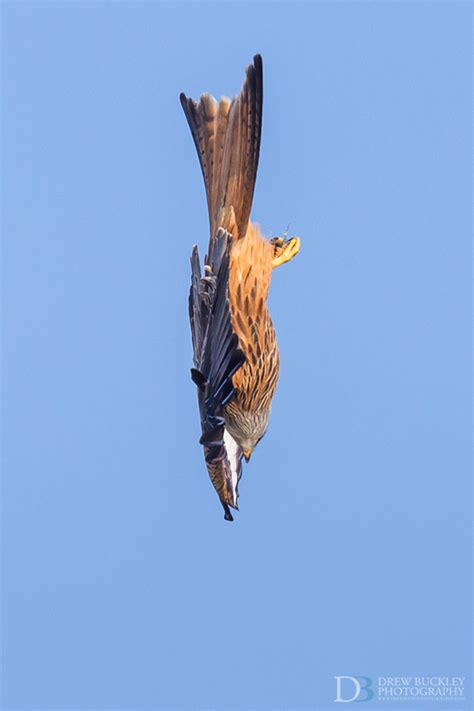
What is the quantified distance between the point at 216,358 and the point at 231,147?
0.80m

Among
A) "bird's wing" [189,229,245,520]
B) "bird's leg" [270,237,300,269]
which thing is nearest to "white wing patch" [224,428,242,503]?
"bird's wing" [189,229,245,520]

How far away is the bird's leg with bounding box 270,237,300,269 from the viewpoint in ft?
20.3

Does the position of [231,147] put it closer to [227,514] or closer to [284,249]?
[284,249]

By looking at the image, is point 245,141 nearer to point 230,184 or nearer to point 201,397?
point 230,184

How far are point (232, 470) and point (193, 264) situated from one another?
749 mm

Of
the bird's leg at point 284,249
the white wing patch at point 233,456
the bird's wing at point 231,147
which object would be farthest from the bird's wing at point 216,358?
the bird's leg at point 284,249

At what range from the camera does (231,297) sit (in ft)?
18.9

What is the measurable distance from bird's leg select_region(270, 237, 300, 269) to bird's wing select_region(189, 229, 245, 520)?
1.11 feet

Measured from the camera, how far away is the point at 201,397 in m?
5.80

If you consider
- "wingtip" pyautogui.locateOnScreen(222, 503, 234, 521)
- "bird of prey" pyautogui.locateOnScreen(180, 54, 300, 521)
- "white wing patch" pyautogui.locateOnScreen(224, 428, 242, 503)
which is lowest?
"wingtip" pyautogui.locateOnScreen(222, 503, 234, 521)

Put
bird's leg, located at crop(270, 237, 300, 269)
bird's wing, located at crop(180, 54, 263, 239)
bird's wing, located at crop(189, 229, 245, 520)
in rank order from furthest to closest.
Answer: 1. bird's leg, located at crop(270, 237, 300, 269)
2. bird's wing, located at crop(180, 54, 263, 239)
3. bird's wing, located at crop(189, 229, 245, 520)

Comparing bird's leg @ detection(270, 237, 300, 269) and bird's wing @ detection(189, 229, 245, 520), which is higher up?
bird's leg @ detection(270, 237, 300, 269)

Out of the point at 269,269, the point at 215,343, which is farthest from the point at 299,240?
the point at 215,343

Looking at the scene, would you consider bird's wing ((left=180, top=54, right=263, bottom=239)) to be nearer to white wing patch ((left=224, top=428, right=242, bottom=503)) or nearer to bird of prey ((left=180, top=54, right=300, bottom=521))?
bird of prey ((left=180, top=54, right=300, bottom=521))
